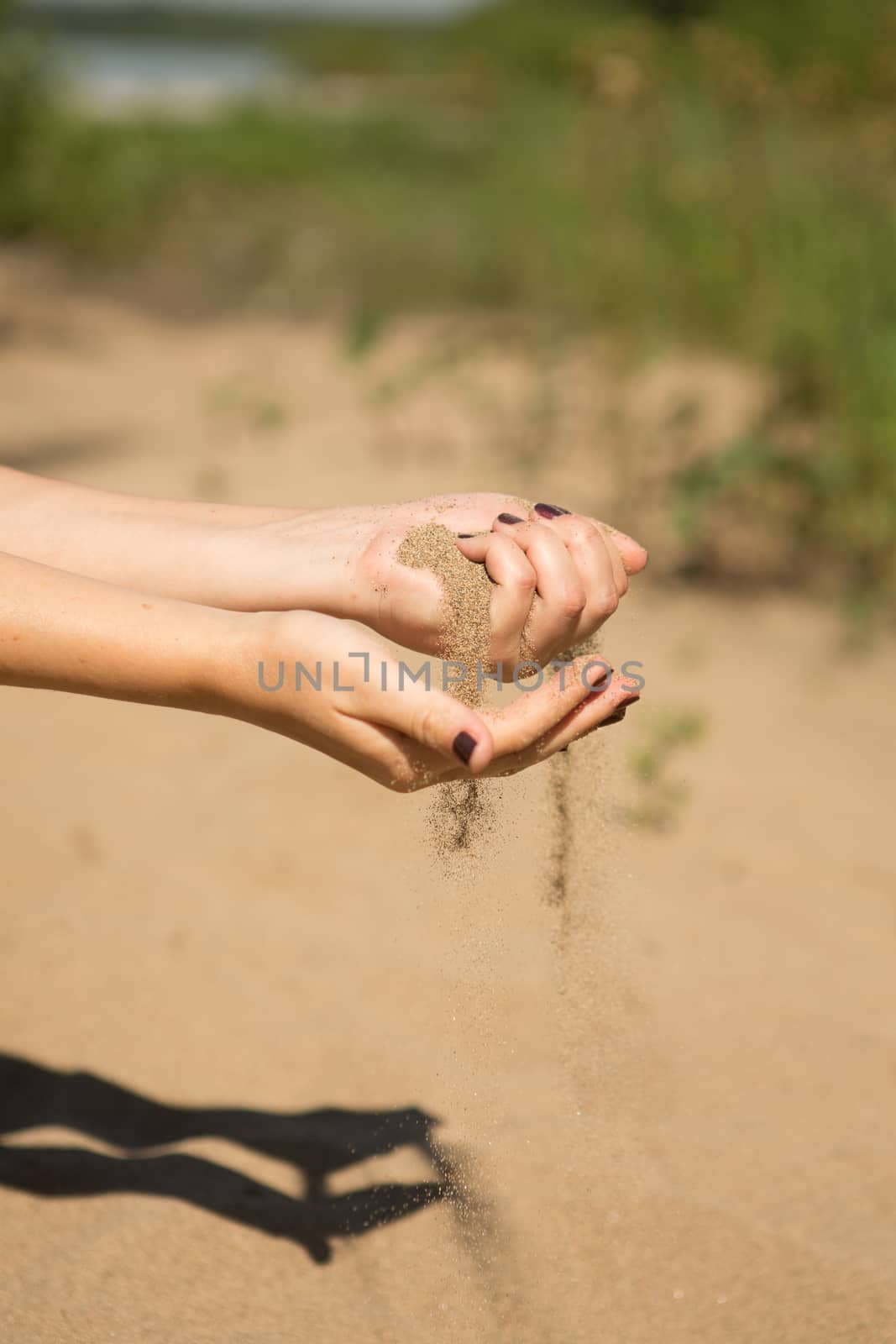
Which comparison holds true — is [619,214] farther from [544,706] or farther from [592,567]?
[544,706]

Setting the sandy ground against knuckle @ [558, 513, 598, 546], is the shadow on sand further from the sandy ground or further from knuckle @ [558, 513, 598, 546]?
knuckle @ [558, 513, 598, 546]

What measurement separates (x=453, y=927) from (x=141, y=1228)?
0.90m

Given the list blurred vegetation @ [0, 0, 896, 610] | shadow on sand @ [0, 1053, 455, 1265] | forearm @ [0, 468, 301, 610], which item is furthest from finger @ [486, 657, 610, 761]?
blurred vegetation @ [0, 0, 896, 610]

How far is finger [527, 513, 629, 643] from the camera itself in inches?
60.5

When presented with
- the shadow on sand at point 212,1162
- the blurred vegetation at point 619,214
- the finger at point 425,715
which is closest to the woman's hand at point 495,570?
the finger at point 425,715

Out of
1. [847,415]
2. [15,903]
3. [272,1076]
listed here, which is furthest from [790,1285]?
[847,415]

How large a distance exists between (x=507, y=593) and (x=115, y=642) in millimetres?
420

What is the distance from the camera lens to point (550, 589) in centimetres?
150

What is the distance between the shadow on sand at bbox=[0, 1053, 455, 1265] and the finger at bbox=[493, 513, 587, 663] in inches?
32.9

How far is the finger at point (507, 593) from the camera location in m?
1.48

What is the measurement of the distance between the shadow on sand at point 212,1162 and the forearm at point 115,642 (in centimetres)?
83

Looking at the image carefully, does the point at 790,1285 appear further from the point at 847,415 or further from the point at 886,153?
the point at 886,153

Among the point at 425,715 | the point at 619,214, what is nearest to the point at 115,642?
the point at 425,715

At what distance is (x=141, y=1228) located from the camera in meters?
1.79
